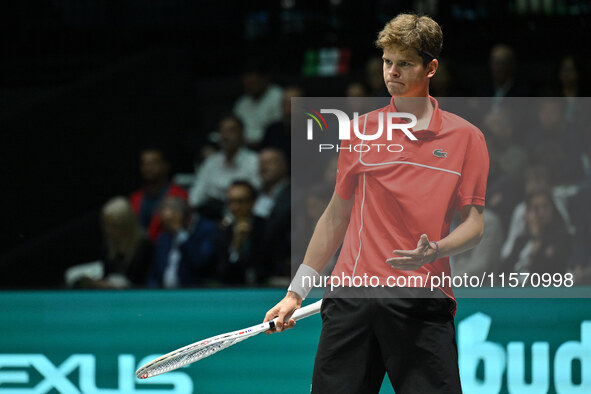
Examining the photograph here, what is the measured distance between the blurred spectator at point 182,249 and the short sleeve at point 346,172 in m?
2.83

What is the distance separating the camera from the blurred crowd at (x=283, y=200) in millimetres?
3924

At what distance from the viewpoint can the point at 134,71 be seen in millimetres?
9367

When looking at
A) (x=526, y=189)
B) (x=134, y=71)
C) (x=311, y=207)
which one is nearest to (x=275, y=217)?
(x=526, y=189)

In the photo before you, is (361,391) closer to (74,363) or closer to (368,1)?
(74,363)

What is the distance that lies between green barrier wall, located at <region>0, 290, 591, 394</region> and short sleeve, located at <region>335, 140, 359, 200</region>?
6.02 feet

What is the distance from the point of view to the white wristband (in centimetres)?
342

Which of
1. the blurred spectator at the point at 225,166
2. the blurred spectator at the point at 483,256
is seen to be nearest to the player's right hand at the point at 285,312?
the blurred spectator at the point at 483,256

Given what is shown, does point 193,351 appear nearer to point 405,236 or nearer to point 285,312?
point 285,312

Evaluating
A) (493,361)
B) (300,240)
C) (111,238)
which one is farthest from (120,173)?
(300,240)

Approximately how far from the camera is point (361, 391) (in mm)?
3225

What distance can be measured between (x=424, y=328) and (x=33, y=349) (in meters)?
3.01

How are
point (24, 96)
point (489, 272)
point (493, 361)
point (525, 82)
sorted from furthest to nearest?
point (24, 96)
point (525, 82)
point (493, 361)
point (489, 272)

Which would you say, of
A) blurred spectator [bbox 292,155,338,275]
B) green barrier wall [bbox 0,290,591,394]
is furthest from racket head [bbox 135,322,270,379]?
green barrier wall [bbox 0,290,591,394]

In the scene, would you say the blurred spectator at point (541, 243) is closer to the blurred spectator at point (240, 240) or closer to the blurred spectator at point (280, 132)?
the blurred spectator at point (240, 240)
